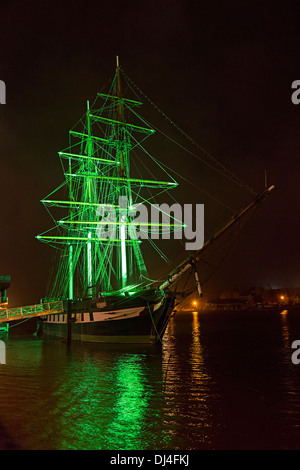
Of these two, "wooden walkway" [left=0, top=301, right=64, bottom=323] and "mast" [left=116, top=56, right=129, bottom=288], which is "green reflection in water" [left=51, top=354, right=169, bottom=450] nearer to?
"mast" [left=116, top=56, right=129, bottom=288]

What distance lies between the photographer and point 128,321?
30.5 m

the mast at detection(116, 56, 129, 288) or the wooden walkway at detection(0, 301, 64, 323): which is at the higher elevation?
the mast at detection(116, 56, 129, 288)

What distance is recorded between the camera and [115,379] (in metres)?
17.4

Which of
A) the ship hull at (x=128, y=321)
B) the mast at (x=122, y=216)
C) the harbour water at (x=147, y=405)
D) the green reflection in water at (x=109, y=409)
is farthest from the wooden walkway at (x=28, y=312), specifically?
the green reflection in water at (x=109, y=409)

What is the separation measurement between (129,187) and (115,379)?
23444 mm

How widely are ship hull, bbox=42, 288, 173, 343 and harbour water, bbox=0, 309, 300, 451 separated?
6584 millimetres

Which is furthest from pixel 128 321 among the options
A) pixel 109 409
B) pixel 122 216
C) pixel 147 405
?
pixel 109 409

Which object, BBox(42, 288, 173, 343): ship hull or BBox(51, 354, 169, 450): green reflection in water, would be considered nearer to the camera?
BBox(51, 354, 169, 450): green reflection in water

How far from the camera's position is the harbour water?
9.58m

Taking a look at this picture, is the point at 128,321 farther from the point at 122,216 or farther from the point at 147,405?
the point at 147,405

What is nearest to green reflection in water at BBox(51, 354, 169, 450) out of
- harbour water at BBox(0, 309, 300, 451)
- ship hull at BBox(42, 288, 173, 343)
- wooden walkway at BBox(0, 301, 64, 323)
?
harbour water at BBox(0, 309, 300, 451)

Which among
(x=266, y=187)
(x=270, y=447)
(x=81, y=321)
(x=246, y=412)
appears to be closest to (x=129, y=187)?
(x=81, y=321)

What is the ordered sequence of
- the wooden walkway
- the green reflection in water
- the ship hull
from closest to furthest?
the green reflection in water → the ship hull → the wooden walkway
